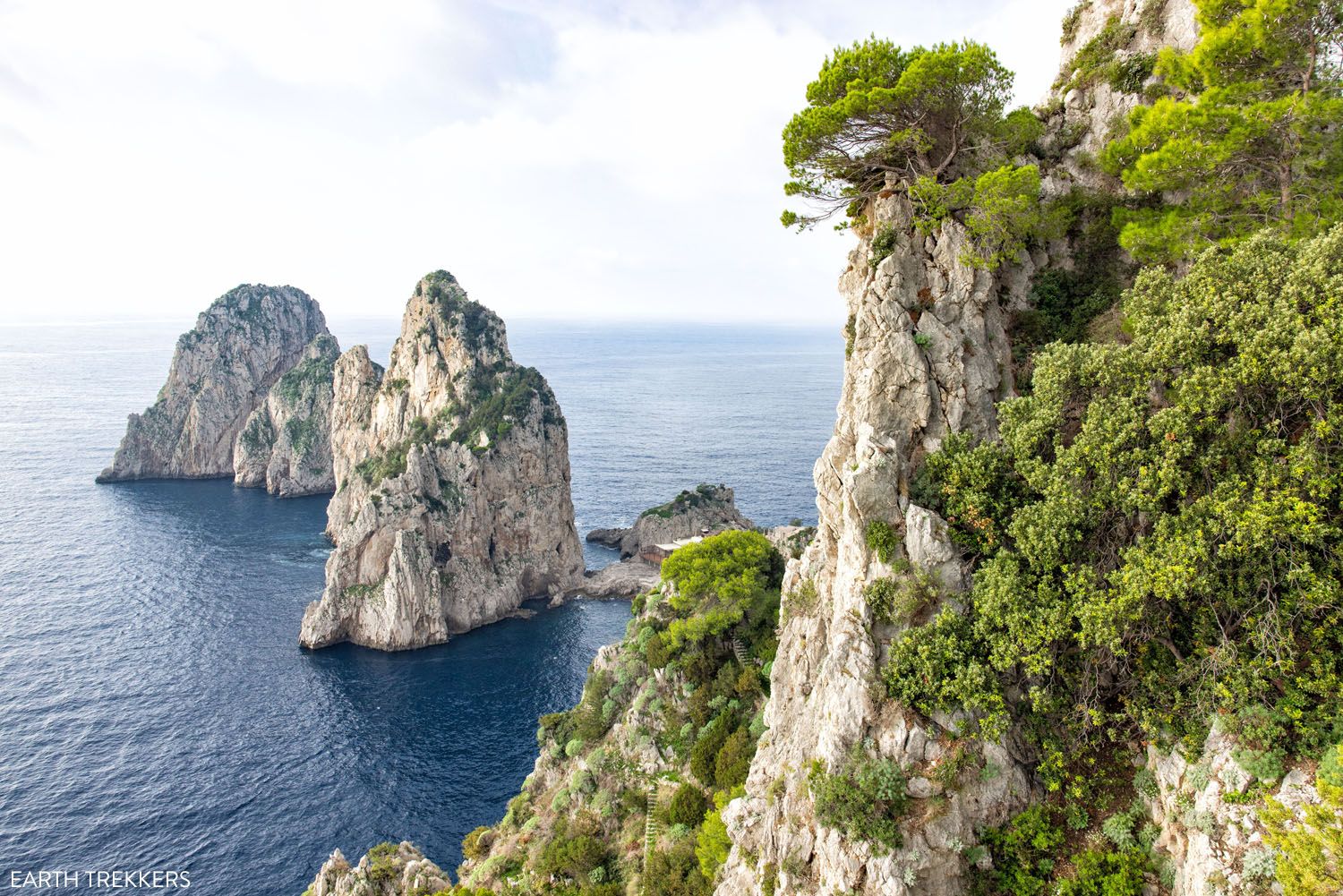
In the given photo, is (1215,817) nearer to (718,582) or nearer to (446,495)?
(718,582)

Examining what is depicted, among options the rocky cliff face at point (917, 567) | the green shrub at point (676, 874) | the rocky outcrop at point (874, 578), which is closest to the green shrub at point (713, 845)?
the green shrub at point (676, 874)

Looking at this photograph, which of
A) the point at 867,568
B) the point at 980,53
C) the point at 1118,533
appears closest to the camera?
the point at 1118,533

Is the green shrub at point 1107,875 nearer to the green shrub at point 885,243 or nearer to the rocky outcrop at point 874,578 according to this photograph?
the rocky outcrop at point 874,578

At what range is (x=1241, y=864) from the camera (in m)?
16.6

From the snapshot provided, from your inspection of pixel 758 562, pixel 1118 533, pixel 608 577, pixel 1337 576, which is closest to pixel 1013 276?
pixel 1118 533

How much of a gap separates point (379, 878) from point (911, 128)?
148ft

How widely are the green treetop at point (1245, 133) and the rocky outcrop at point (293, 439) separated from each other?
446 ft

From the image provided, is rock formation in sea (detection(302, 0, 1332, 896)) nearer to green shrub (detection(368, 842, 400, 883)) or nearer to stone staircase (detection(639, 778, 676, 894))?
stone staircase (detection(639, 778, 676, 894))

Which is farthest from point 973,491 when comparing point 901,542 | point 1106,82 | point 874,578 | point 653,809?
point 653,809

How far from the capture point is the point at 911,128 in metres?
28.8

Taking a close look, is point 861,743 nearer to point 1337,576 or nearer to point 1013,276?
point 1337,576

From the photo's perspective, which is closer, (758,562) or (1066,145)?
(1066,145)

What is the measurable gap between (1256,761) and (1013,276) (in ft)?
63.8

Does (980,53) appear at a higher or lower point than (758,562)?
higher
